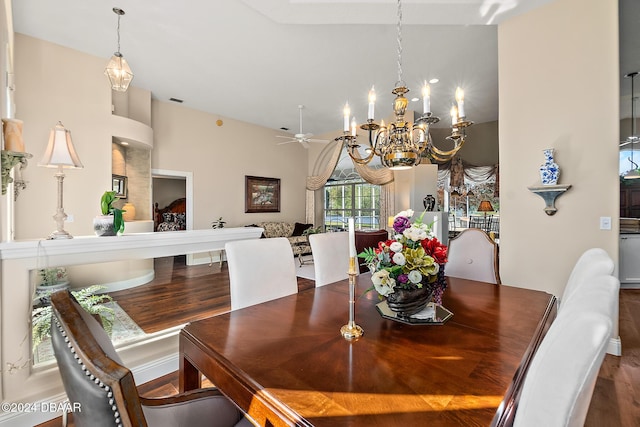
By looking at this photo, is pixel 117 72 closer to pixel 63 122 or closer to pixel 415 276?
pixel 63 122

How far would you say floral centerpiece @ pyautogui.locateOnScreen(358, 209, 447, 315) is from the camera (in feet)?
3.92

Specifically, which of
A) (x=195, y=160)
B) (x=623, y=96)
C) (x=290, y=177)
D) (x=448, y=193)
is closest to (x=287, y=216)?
(x=290, y=177)

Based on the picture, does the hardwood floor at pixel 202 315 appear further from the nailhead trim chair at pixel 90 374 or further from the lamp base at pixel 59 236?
the nailhead trim chair at pixel 90 374

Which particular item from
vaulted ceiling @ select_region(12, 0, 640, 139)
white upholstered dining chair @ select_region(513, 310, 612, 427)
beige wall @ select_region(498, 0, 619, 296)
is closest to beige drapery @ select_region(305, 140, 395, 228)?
vaulted ceiling @ select_region(12, 0, 640, 139)

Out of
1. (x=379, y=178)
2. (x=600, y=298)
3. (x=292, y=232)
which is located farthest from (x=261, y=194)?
(x=600, y=298)

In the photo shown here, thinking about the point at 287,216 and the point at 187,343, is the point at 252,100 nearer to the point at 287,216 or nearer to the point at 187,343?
the point at 287,216

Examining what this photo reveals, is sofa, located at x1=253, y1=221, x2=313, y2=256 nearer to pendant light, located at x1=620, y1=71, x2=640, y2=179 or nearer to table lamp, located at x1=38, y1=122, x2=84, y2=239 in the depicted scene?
table lamp, located at x1=38, y1=122, x2=84, y2=239

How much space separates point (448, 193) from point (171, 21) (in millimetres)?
6807

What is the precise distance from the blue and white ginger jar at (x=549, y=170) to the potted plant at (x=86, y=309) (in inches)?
140

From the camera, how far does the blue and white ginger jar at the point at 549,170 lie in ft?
8.25

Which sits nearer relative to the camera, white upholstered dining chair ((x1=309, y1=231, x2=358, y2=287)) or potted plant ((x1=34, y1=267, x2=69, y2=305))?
potted plant ((x1=34, y1=267, x2=69, y2=305))

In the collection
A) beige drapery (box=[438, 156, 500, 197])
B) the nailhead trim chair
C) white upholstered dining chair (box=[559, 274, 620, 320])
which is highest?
beige drapery (box=[438, 156, 500, 197])

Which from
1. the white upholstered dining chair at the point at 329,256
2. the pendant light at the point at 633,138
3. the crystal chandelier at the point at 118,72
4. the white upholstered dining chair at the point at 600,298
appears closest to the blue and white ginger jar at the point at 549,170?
the white upholstered dining chair at the point at 329,256

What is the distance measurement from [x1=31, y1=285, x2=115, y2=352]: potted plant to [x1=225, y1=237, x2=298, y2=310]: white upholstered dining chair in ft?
2.65
